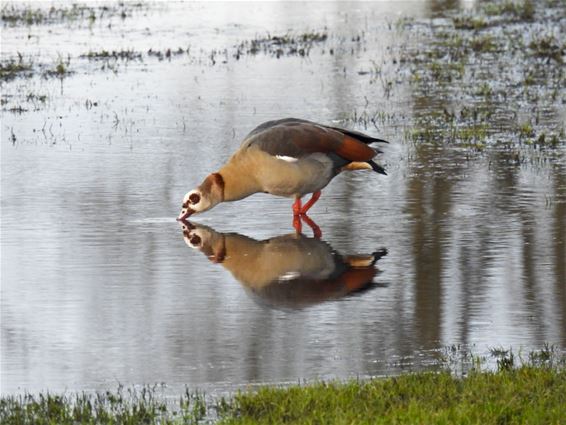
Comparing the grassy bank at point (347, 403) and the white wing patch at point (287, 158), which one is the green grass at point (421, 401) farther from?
the white wing patch at point (287, 158)

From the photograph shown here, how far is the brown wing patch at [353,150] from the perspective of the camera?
13.1 m

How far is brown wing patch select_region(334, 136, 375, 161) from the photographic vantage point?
13.1 metres

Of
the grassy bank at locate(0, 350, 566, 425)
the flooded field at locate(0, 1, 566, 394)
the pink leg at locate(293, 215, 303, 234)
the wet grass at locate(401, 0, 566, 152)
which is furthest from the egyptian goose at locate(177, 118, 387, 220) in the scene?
the grassy bank at locate(0, 350, 566, 425)

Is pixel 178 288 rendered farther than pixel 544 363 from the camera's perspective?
Yes

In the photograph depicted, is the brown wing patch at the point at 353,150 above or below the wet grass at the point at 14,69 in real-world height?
above

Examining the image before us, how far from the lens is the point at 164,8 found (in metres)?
34.1

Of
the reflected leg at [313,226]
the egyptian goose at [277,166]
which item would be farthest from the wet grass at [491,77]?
the reflected leg at [313,226]

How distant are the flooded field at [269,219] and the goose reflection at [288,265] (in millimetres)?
31

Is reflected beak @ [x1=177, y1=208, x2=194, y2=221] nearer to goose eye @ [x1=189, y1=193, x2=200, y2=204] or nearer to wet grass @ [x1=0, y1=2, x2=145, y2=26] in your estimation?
goose eye @ [x1=189, y1=193, x2=200, y2=204]

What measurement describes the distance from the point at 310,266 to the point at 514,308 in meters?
1.95

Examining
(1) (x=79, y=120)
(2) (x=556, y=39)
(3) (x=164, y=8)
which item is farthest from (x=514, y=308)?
(3) (x=164, y=8)

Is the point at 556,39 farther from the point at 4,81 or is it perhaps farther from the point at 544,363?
the point at 544,363

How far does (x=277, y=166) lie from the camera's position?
12.7 meters

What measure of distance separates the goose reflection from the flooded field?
0.10ft
